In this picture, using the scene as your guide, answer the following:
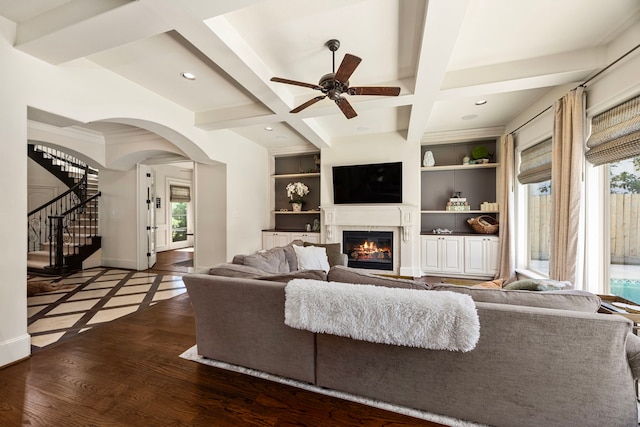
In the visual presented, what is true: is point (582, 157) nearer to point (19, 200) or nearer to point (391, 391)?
point (391, 391)

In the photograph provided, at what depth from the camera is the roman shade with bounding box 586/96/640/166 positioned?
6.84 ft

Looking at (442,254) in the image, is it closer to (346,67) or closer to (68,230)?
(346,67)

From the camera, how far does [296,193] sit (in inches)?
230

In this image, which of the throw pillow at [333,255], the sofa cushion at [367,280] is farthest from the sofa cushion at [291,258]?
the sofa cushion at [367,280]

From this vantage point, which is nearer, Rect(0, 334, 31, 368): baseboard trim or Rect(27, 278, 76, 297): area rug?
Rect(0, 334, 31, 368): baseboard trim

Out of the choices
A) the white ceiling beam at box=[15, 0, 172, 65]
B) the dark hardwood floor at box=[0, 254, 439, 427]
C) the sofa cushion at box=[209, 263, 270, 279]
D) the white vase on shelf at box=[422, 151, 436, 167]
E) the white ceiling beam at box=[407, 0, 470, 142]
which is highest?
the white ceiling beam at box=[15, 0, 172, 65]

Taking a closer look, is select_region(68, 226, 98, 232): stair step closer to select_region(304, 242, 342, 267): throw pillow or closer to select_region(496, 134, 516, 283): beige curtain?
select_region(304, 242, 342, 267): throw pillow

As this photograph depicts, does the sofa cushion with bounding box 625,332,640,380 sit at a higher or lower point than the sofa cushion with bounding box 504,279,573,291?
lower

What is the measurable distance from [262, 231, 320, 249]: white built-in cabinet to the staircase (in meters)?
3.52

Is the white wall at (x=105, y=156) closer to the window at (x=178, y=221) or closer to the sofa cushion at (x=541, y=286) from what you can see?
the window at (x=178, y=221)

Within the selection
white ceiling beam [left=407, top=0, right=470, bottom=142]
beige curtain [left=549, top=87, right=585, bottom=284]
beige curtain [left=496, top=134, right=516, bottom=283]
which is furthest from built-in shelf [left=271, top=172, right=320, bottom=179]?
beige curtain [left=549, top=87, right=585, bottom=284]

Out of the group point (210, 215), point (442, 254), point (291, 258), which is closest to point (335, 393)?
point (291, 258)

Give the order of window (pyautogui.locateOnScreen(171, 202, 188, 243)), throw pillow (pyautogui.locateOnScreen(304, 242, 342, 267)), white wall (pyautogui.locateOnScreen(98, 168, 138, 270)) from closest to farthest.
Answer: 1. throw pillow (pyautogui.locateOnScreen(304, 242, 342, 267))
2. white wall (pyautogui.locateOnScreen(98, 168, 138, 270))
3. window (pyautogui.locateOnScreen(171, 202, 188, 243))

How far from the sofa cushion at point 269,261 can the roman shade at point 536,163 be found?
348 centimetres
